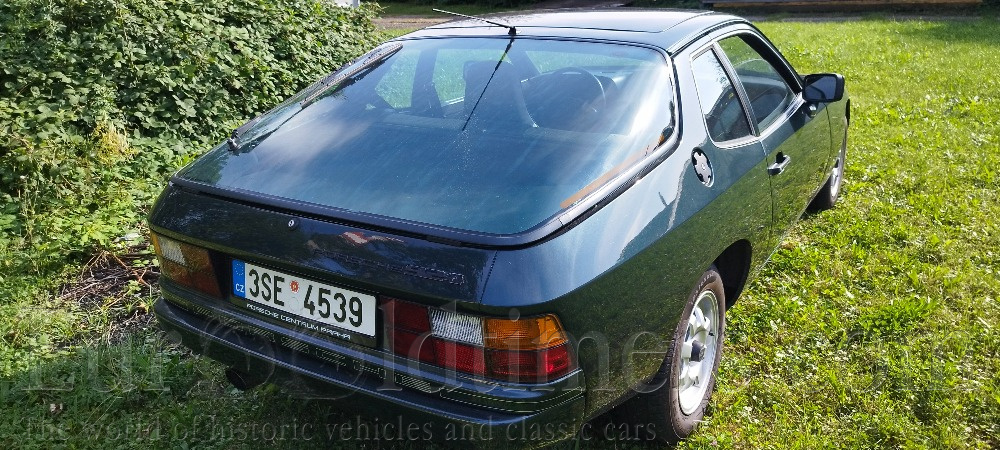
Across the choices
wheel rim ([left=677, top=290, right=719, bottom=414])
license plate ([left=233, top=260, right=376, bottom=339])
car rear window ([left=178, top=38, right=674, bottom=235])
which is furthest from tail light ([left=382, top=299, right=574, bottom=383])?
wheel rim ([left=677, top=290, right=719, bottom=414])

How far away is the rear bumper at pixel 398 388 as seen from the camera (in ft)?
6.41

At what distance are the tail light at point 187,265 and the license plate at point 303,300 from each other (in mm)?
111

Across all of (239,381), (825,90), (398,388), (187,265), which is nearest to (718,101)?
(825,90)

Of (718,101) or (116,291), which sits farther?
(116,291)

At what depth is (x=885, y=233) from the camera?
172 inches

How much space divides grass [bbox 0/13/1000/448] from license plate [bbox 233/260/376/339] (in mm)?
297

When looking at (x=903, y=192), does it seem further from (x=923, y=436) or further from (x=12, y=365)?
(x=12, y=365)

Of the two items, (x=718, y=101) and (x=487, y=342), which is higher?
(x=718, y=101)

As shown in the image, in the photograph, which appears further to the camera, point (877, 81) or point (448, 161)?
point (877, 81)

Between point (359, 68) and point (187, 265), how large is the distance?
3.87ft

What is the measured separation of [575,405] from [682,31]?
166 cm

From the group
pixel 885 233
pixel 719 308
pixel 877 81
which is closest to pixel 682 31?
pixel 719 308

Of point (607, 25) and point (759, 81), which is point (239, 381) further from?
point (759, 81)

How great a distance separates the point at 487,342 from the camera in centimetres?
191
